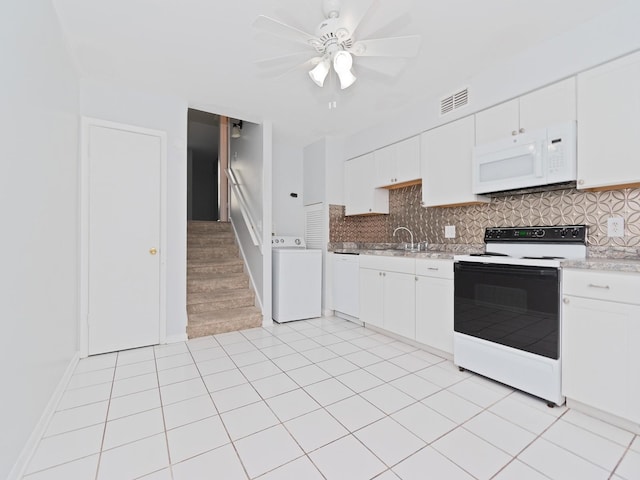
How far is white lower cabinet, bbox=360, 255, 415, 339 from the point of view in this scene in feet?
9.68

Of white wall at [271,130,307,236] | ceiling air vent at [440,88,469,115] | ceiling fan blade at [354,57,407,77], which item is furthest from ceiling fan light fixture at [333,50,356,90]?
white wall at [271,130,307,236]

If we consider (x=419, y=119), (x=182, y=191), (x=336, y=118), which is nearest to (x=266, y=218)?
(x=182, y=191)

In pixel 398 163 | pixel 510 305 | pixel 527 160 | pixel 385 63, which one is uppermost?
pixel 385 63

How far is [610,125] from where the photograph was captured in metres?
1.92

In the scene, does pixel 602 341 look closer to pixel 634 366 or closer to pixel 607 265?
pixel 634 366

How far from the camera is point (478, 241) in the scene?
9.73 ft

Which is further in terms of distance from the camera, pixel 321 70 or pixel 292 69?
pixel 292 69

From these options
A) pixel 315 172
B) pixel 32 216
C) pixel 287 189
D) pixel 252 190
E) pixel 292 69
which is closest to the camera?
pixel 32 216

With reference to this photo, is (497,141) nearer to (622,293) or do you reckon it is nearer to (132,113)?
(622,293)

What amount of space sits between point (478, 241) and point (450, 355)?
3.72 ft

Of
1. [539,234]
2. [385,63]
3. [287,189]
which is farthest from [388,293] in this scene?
[287,189]

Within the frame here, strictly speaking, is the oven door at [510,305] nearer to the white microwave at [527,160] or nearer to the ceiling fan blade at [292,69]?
the white microwave at [527,160]

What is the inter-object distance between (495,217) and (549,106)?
0.99 meters

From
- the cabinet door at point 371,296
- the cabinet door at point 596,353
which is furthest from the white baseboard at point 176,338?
the cabinet door at point 596,353
